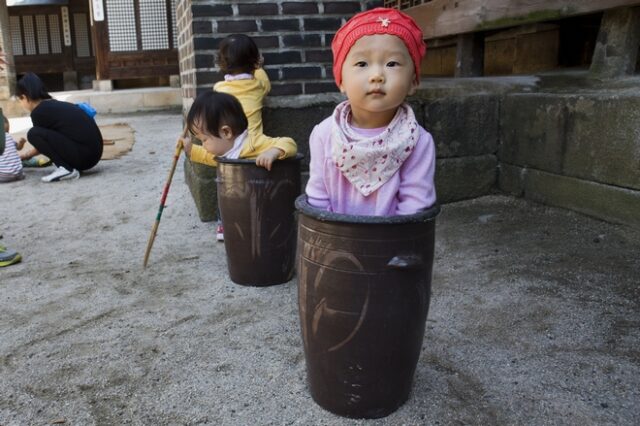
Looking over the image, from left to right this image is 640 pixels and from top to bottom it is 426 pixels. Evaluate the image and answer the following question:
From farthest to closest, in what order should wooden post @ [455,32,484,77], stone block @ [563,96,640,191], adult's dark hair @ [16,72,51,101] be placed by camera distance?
adult's dark hair @ [16,72,51,101], wooden post @ [455,32,484,77], stone block @ [563,96,640,191]

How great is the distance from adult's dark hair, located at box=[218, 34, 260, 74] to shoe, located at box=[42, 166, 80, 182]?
282 centimetres

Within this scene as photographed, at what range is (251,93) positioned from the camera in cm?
346

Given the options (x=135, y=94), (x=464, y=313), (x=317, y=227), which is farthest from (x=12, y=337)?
(x=135, y=94)

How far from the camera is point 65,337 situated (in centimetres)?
234

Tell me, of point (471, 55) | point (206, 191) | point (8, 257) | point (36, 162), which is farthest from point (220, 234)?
point (36, 162)

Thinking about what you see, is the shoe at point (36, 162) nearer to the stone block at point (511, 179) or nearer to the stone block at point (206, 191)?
the stone block at point (206, 191)

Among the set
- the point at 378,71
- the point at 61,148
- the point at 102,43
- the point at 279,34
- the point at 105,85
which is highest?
the point at 102,43

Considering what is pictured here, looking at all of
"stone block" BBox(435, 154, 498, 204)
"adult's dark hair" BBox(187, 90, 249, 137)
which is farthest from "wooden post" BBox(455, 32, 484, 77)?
"adult's dark hair" BBox(187, 90, 249, 137)

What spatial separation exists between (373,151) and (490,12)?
10.8 ft

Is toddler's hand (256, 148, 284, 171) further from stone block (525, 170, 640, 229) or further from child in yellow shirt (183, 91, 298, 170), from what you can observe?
stone block (525, 170, 640, 229)

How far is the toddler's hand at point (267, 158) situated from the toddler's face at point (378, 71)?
3.31ft

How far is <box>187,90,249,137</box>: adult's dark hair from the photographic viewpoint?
110 inches

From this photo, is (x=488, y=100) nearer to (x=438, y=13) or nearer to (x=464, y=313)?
(x=438, y=13)

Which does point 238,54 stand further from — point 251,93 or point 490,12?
point 490,12
